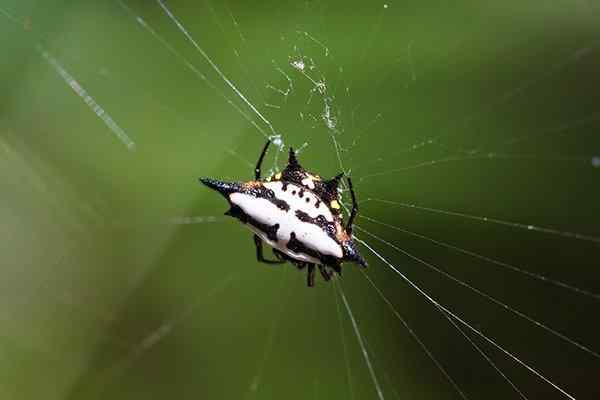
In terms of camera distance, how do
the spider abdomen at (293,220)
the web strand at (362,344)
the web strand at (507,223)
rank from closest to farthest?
the spider abdomen at (293,220), the web strand at (507,223), the web strand at (362,344)

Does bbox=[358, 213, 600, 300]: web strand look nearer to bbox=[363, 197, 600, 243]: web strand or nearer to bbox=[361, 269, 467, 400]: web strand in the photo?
bbox=[363, 197, 600, 243]: web strand

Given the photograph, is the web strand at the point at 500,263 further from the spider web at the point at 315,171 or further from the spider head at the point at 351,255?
the spider head at the point at 351,255

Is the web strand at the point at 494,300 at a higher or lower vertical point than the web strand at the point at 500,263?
lower

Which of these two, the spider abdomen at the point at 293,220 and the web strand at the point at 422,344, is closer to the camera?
the spider abdomen at the point at 293,220

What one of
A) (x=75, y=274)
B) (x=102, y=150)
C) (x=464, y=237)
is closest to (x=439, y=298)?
(x=464, y=237)

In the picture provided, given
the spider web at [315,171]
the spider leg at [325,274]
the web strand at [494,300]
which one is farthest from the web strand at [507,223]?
the spider leg at [325,274]
